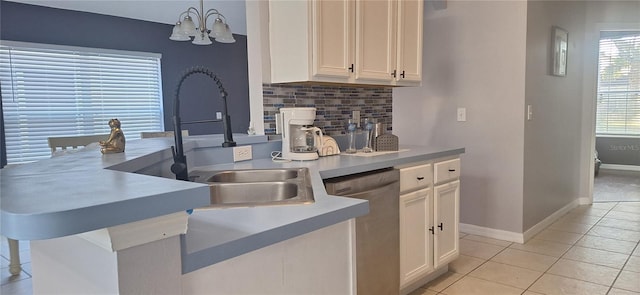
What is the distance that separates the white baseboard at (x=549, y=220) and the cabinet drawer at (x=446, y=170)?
116 centimetres

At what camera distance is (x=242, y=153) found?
2240 mm

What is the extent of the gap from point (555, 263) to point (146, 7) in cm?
449

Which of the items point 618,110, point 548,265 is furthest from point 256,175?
point 618,110

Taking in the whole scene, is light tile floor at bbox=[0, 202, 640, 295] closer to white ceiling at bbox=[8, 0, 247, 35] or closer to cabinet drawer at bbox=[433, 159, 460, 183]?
cabinet drawer at bbox=[433, 159, 460, 183]

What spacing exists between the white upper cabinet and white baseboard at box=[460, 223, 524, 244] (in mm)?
1560

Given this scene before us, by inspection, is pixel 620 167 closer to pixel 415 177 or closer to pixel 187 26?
pixel 415 177

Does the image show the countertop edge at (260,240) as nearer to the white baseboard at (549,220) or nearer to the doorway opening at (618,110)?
the white baseboard at (549,220)

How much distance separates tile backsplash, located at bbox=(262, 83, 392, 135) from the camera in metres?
2.49

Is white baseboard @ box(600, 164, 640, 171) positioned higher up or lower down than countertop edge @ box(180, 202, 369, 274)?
lower down

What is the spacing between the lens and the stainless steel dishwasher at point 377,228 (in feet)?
6.41

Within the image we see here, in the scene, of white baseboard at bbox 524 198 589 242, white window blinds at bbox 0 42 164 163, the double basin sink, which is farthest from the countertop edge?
white window blinds at bbox 0 42 164 163

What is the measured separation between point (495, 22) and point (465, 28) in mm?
240

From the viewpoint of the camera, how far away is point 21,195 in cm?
68

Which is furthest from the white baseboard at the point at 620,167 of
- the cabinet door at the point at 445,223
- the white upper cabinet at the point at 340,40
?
the white upper cabinet at the point at 340,40
